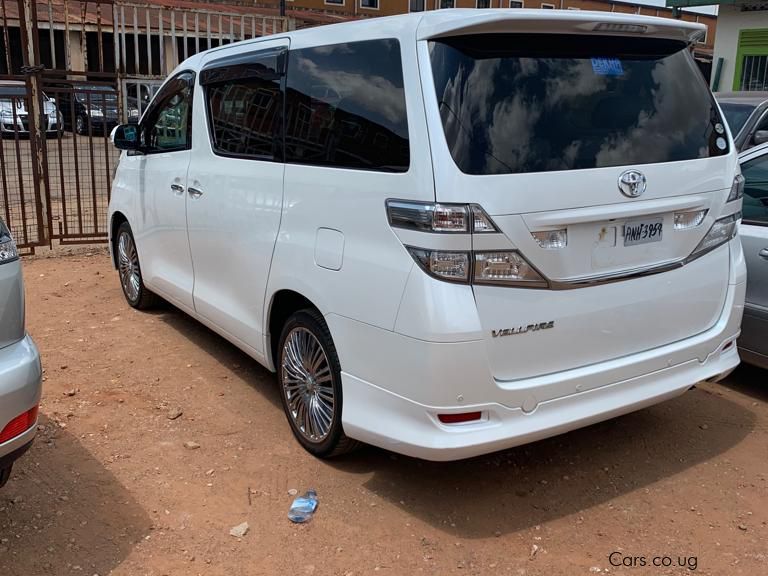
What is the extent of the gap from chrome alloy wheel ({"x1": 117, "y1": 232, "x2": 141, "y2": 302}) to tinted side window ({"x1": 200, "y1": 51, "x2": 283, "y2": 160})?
1.90 meters

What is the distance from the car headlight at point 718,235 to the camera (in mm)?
3406

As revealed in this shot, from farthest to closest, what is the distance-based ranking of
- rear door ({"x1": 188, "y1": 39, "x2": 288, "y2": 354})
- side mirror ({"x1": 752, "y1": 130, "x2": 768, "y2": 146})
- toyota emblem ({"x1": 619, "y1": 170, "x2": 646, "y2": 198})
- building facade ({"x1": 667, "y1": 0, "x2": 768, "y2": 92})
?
building facade ({"x1": 667, "y1": 0, "x2": 768, "y2": 92}) < side mirror ({"x1": 752, "y1": 130, "x2": 768, "y2": 146}) < rear door ({"x1": 188, "y1": 39, "x2": 288, "y2": 354}) < toyota emblem ({"x1": 619, "y1": 170, "x2": 646, "y2": 198})

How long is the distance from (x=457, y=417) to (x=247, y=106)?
2.23 m

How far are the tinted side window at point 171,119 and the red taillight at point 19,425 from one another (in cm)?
244

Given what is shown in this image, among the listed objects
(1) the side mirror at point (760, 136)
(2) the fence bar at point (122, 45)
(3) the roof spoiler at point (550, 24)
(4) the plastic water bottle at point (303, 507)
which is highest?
(2) the fence bar at point (122, 45)

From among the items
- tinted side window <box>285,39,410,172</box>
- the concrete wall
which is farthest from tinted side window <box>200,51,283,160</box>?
the concrete wall

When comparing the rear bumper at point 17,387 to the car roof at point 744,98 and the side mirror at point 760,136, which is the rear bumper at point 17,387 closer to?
the side mirror at point 760,136

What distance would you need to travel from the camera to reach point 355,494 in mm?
3449

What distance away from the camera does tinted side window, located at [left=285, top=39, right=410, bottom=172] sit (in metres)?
3.05

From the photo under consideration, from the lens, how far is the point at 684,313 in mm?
3391

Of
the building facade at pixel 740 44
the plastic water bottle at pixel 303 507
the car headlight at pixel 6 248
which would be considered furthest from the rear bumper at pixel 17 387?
the building facade at pixel 740 44

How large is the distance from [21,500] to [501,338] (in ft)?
7.44

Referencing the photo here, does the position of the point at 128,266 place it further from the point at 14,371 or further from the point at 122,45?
the point at 122,45

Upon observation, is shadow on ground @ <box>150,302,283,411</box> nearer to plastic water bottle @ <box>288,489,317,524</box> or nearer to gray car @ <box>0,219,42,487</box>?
plastic water bottle @ <box>288,489,317,524</box>
